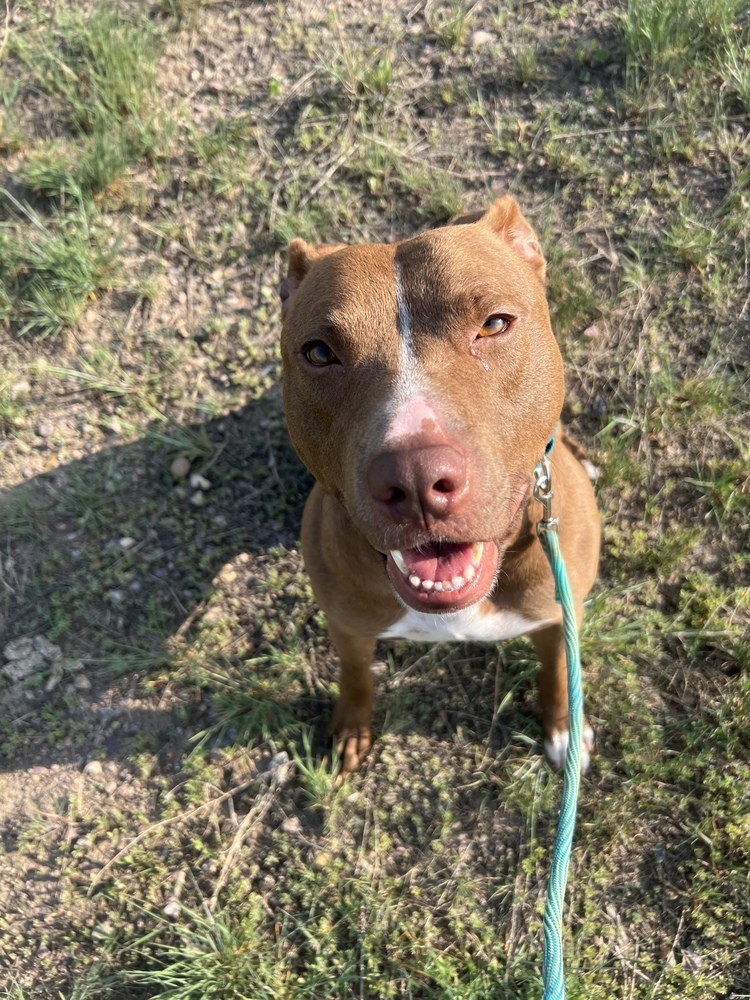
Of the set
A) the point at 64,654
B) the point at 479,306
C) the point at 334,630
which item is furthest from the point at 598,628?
the point at 64,654

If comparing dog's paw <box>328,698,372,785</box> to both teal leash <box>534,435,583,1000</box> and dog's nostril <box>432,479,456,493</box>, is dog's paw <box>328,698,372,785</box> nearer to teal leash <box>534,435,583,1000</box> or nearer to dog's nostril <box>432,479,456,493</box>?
teal leash <box>534,435,583,1000</box>

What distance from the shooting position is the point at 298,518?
163 inches

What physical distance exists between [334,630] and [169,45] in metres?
3.85

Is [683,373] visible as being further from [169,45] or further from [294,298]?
[169,45]

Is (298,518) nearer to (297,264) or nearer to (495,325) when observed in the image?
(297,264)

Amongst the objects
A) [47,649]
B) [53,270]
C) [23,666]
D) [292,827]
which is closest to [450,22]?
[53,270]

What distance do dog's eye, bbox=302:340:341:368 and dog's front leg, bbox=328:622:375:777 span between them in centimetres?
139

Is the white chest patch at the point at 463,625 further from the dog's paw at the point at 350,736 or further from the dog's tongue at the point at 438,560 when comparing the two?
the dog's paw at the point at 350,736

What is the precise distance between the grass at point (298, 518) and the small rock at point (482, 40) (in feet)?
0.12

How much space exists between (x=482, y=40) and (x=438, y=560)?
3.71m

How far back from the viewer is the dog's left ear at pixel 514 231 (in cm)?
277

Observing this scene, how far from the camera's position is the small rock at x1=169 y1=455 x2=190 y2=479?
4.23 meters

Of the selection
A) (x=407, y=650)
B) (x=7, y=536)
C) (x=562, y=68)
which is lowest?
(x=407, y=650)

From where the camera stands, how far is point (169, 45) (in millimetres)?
4844
